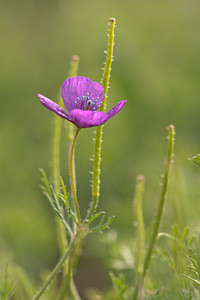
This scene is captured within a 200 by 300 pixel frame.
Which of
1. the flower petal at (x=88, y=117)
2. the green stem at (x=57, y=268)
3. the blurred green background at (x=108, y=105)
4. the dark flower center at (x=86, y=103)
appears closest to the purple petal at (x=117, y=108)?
the flower petal at (x=88, y=117)

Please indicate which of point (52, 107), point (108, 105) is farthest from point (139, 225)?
point (108, 105)

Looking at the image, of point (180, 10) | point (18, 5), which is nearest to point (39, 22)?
point (18, 5)

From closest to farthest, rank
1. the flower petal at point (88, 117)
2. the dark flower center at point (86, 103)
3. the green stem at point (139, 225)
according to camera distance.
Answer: the flower petal at point (88, 117)
the dark flower center at point (86, 103)
the green stem at point (139, 225)

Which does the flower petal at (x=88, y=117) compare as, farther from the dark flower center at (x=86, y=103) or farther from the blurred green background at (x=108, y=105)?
the blurred green background at (x=108, y=105)

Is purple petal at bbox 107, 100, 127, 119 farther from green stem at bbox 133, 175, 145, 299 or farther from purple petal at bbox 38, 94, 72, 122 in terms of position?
green stem at bbox 133, 175, 145, 299

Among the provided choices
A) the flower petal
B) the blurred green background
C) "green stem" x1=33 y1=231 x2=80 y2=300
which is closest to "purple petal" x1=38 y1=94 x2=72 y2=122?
the flower petal

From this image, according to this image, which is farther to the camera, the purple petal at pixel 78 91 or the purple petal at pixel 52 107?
the purple petal at pixel 78 91
